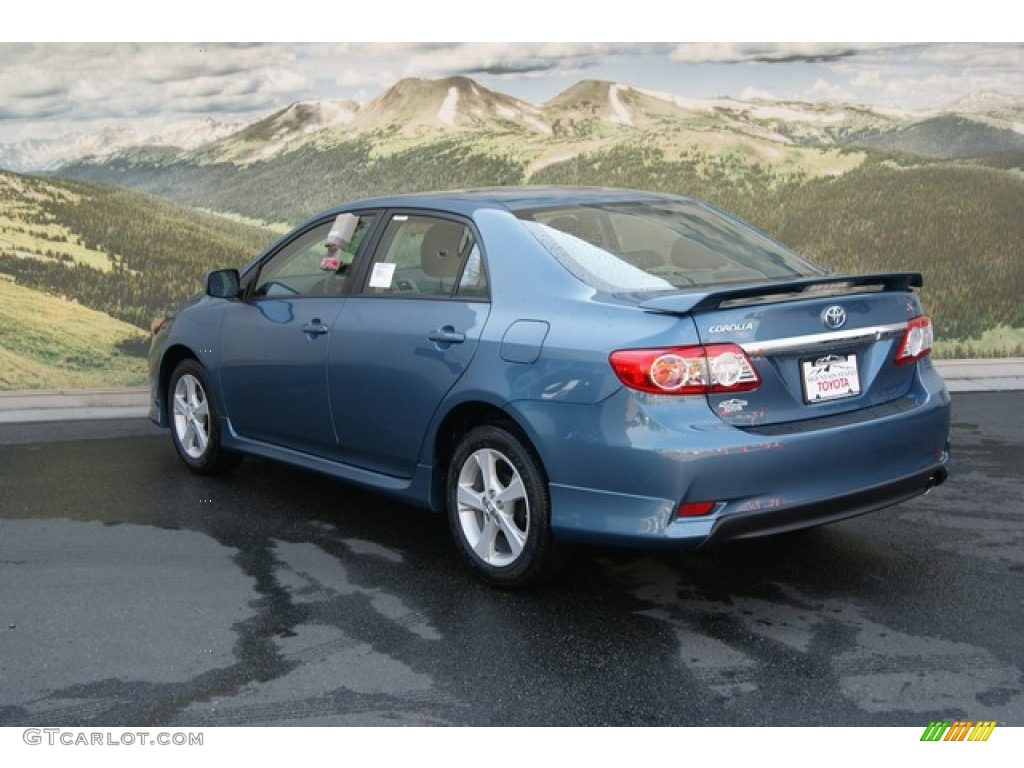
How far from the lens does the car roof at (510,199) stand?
5.65 meters

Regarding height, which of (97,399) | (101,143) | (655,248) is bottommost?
(97,399)

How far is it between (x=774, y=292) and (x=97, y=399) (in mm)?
6877

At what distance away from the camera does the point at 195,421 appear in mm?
7262

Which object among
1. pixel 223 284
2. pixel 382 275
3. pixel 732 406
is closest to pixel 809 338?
pixel 732 406

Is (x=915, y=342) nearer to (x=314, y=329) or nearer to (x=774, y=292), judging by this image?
(x=774, y=292)

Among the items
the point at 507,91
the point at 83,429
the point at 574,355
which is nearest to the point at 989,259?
the point at 507,91

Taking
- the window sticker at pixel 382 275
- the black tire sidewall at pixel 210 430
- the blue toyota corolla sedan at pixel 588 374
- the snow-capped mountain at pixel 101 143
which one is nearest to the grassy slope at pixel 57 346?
the snow-capped mountain at pixel 101 143

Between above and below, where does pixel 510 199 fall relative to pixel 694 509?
above

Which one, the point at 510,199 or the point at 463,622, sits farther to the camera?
the point at 510,199

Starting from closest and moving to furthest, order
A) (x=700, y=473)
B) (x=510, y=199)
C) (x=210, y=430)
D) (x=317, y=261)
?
(x=700, y=473) → (x=510, y=199) → (x=317, y=261) → (x=210, y=430)

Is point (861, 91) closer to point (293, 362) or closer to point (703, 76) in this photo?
point (703, 76)

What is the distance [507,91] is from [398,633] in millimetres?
8520

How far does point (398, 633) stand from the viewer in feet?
15.6

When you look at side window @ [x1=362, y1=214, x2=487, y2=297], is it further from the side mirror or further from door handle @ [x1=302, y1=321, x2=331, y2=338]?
the side mirror
